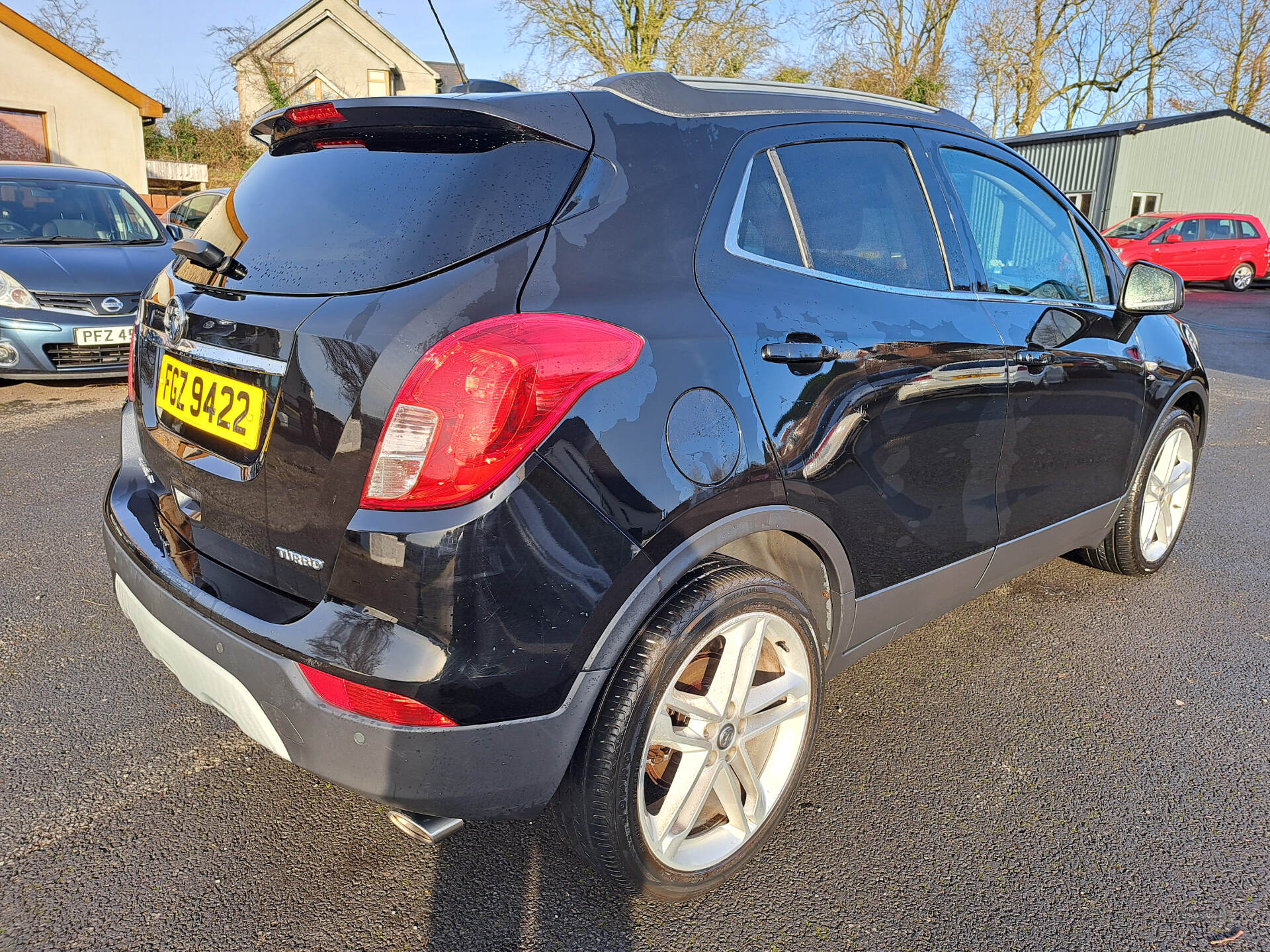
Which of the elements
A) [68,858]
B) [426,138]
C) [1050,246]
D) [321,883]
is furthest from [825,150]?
[68,858]

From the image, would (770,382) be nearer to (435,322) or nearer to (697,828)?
(435,322)

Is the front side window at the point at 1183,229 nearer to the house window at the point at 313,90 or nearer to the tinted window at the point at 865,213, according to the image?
the tinted window at the point at 865,213

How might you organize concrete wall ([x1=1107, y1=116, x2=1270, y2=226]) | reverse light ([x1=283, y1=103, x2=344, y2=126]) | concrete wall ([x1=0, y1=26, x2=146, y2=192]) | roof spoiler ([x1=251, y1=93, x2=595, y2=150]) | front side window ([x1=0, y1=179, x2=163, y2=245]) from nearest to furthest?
roof spoiler ([x1=251, y1=93, x2=595, y2=150])
reverse light ([x1=283, y1=103, x2=344, y2=126])
front side window ([x1=0, y1=179, x2=163, y2=245])
concrete wall ([x1=0, y1=26, x2=146, y2=192])
concrete wall ([x1=1107, y1=116, x2=1270, y2=226])

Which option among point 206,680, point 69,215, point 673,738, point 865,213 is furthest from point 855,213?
point 69,215

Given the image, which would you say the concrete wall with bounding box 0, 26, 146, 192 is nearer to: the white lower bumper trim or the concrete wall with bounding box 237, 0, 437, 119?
the concrete wall with bounding box 237, 0, 437, 119

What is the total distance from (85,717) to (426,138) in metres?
1.97

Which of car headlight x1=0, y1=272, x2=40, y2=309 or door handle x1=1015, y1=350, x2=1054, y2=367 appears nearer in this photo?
door handle x1=1015, y1=350, x2=1054, y2=367

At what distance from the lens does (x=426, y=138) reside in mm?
1942

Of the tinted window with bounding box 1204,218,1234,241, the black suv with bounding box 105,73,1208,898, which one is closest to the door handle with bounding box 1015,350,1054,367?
the black suv with bounding box 105,73,1208,898

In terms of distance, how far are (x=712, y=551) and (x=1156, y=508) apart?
2861 mm

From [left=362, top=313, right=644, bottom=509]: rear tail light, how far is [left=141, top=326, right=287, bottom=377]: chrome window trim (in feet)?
1.09

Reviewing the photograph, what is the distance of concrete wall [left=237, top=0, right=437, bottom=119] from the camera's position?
124 feet

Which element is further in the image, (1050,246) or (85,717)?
(1050,246)

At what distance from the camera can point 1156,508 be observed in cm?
391
